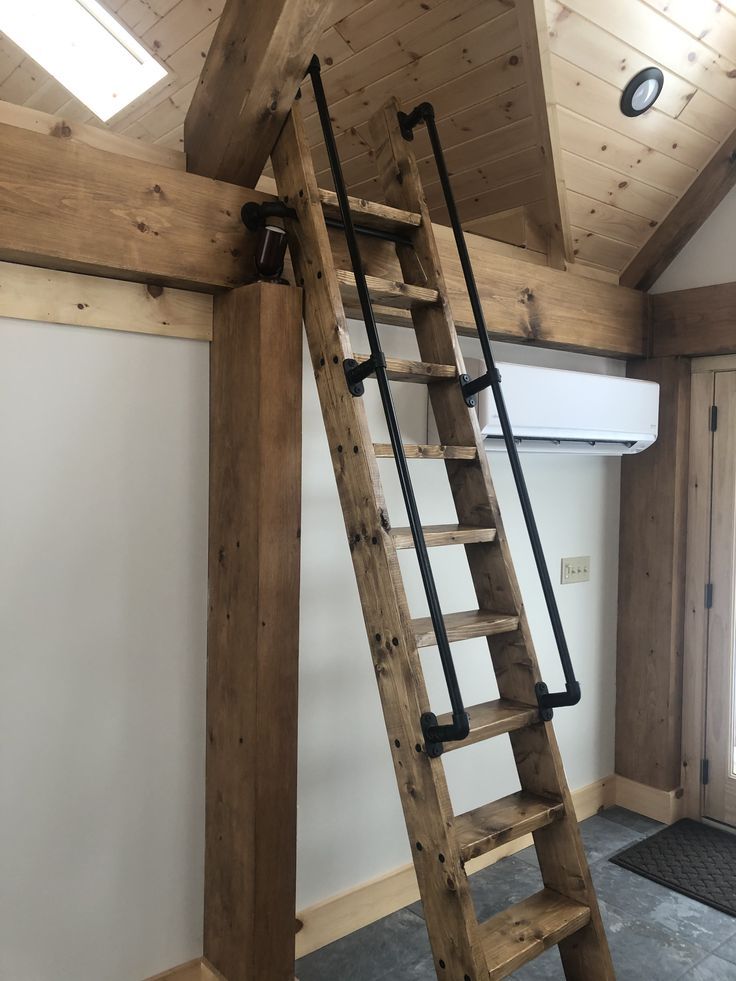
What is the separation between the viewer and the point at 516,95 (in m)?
2.69

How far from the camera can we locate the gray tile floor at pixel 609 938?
2354 millimetres

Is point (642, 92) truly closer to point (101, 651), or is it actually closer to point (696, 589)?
point (696, 589)

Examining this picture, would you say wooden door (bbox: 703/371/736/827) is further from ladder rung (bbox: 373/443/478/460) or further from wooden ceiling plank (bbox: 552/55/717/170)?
ladder rung (bbox: 373/443/478/460)

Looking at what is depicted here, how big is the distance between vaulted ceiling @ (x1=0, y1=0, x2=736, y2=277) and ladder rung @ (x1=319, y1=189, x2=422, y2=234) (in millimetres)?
636

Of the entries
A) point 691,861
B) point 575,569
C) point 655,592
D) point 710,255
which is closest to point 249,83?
point 710,255

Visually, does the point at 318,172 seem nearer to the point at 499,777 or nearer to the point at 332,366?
the point at 332,366

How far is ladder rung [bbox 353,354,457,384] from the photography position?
2.05 m

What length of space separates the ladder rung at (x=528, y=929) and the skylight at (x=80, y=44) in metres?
2.86

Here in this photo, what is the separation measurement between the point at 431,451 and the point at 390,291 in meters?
0.44

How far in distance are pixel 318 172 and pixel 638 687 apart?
7.98 ft

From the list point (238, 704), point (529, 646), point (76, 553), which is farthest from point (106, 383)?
point (529, 646)

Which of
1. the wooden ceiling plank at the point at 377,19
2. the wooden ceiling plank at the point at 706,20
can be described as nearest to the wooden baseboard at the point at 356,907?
the wooden ceiling plank at the point at 377,19

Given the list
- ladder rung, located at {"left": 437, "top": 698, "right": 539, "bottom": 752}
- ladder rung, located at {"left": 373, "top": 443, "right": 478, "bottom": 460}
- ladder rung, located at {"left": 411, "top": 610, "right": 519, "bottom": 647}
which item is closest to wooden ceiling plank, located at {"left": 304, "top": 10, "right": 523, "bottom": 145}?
ladder rung, located at {"left": 373, "top": 443, "right": 478, "bottom": 460}

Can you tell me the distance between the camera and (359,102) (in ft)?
9.21
